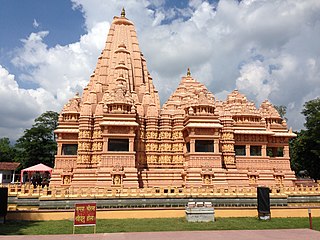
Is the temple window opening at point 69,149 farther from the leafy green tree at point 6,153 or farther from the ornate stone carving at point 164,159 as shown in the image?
the leafy green tree at point 6,153

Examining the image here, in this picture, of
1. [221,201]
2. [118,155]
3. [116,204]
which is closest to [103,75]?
[118,155]

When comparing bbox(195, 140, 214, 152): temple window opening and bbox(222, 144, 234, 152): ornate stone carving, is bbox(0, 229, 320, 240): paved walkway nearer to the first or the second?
bbox(195, 140, 214, 152): temple window opening

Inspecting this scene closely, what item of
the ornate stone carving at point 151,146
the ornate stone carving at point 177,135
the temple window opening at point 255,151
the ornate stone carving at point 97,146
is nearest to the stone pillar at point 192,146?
the ornate stone carving at point 177,135

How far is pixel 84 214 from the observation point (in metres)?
14.1

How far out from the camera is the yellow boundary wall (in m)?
17.8

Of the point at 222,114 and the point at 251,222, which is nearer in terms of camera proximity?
the point at 251,222

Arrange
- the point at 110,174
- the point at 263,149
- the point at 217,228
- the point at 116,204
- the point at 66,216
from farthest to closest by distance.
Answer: the point at 263,149, the point at 110,174, the point at 116,204, the point at 66,216, the point at 217,228

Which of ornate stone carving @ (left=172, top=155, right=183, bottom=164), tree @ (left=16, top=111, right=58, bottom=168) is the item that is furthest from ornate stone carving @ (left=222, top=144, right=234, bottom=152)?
tree @ (left=16, top=111, right=58, bottom=168)

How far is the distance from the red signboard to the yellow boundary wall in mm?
4414

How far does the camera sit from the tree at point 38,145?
56000 millimetres

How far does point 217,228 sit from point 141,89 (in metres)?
22.9

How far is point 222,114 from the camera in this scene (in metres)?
33.5

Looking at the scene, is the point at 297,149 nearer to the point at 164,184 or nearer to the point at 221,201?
the point at 164,184

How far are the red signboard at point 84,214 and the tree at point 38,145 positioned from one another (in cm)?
4575
